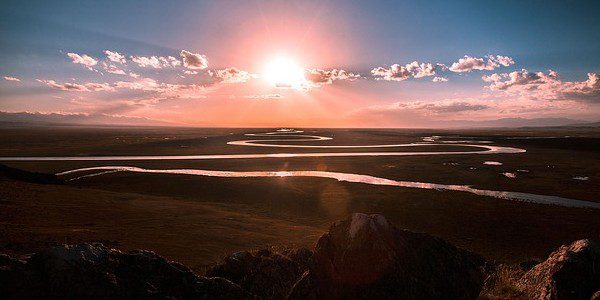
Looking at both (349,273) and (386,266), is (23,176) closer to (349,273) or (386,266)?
(349,273)

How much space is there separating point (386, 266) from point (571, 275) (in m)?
4.34

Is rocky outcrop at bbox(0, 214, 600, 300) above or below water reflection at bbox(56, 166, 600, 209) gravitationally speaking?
above

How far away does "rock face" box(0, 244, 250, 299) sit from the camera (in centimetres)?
673

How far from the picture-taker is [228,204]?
3619 cm

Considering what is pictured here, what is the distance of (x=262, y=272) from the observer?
12.2 metres

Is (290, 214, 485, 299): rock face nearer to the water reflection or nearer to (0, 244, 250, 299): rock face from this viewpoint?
(0, 244, 250, 299): rock face

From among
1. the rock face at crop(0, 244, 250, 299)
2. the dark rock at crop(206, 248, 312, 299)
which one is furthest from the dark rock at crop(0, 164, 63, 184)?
the rock face at crop(0, 244, 250, 299)

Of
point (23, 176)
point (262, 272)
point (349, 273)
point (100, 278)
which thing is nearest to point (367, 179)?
point (23, 176)

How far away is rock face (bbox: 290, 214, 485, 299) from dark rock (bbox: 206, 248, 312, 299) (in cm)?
337

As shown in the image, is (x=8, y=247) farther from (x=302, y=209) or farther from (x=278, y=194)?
(x=278, y=194)

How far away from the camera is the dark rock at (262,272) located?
11.7m

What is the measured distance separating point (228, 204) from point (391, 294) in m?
30.1

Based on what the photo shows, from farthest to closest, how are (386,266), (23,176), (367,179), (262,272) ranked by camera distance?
(367,179), (23,176), (262,272), (386,266)

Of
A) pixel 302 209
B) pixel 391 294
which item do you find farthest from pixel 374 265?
pixel 302 209
